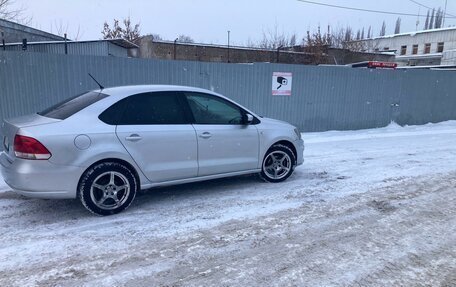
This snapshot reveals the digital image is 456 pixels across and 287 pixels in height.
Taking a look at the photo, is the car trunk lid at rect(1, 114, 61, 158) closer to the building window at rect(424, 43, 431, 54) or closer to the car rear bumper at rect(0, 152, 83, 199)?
the car rear bumper at rect(0, 152, 83, 199)

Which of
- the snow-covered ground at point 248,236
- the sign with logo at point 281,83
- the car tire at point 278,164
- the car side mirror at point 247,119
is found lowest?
the snow-covered ground at point 248,236

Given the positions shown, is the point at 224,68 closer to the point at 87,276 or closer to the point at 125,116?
the point at 125,116

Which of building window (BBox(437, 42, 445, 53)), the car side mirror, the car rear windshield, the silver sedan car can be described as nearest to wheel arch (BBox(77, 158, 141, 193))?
the silver sedan car

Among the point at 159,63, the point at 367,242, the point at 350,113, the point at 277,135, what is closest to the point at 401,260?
the point at 367,242

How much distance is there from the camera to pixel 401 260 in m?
3.51

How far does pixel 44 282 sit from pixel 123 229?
1163 mm

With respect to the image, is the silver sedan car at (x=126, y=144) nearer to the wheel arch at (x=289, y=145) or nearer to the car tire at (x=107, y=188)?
the car tire at (x=107, y=188)

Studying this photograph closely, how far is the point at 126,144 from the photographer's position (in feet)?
14.8

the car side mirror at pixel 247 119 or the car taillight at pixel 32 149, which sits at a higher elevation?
the car side mirror at pixel 247 119

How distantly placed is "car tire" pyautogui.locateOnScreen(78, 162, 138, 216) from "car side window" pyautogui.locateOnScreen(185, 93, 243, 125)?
129 cm

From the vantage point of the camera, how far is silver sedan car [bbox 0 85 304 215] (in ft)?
13.5

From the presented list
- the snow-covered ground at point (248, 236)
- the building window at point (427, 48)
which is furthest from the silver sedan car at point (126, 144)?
the building window at point (427, 48)

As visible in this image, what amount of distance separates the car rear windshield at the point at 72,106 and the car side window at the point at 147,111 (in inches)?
11.8

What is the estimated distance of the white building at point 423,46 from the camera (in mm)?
45156
